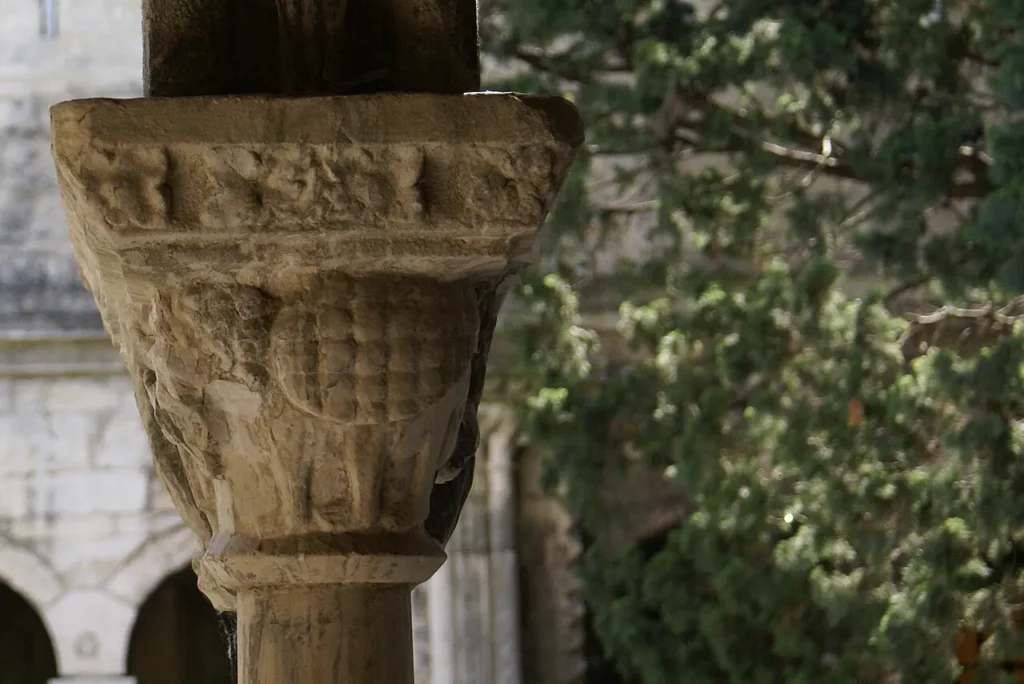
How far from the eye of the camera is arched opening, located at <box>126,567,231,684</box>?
7246mm

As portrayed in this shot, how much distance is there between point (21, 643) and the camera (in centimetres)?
735

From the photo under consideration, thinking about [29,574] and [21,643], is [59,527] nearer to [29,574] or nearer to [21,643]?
[29,574]

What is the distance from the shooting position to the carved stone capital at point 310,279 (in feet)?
4.90

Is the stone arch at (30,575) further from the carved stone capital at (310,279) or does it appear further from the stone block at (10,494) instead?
the carved stone capital at (310,279)

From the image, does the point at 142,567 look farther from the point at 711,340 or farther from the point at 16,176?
the point at 711,340

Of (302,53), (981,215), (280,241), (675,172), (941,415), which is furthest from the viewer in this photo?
(675,172)

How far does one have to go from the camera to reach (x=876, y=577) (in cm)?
454

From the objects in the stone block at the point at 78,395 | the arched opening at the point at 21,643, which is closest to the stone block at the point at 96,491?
the stone block at the point at 78,395

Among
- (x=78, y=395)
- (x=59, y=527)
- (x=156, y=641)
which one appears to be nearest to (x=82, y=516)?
(x=59, y=527)

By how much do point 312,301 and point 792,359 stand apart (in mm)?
3135

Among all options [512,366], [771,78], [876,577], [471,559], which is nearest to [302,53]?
[771,78]

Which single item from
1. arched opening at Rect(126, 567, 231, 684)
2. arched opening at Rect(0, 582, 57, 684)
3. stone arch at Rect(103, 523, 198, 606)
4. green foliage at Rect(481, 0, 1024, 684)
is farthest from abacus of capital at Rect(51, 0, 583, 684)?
arched opening at Rect(0, 582, 57, 684)

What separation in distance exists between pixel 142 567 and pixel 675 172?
2793mm

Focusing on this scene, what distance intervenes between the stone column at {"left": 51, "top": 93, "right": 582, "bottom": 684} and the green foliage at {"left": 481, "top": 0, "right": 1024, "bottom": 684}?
2.62m
